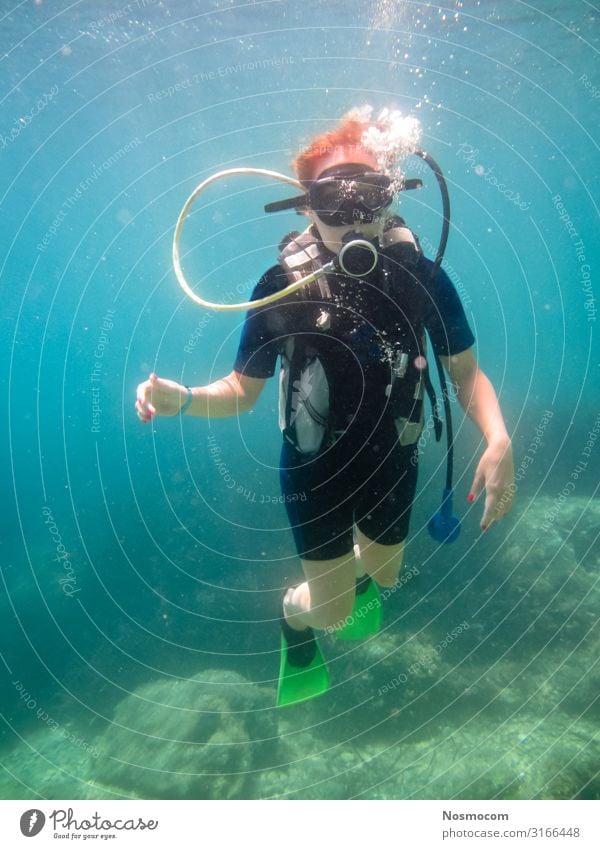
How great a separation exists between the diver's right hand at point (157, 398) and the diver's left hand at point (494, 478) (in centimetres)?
156

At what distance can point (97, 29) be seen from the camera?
9.88 metres

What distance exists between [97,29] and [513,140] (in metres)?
21.7

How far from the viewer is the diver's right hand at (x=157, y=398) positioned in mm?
2133

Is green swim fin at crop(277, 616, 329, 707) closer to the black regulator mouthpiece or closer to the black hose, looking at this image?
the black hose

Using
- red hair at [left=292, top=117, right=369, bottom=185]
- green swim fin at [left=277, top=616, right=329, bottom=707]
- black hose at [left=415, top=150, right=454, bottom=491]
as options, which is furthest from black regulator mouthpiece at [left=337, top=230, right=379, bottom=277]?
green swim fin at [left=277, top=616, right=329, bottom=707]

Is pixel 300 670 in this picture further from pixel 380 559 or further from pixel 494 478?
pixel 494 478

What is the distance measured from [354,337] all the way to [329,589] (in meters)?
1.72

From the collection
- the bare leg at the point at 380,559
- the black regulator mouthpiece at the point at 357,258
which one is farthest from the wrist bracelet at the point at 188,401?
the bare leg at the point at 380,559

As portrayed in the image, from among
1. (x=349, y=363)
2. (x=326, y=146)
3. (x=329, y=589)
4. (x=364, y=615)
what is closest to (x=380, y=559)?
(x=329, y=589)

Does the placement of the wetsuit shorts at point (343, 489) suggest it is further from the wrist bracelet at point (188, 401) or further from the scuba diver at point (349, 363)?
the wrist bracelet at point (188, 401)

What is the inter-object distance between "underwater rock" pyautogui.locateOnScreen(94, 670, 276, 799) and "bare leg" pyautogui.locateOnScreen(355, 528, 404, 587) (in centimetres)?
321

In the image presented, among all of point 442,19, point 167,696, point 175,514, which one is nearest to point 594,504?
point 167,696

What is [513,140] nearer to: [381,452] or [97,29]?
[97,29]

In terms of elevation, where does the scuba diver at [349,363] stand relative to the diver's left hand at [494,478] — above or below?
above
